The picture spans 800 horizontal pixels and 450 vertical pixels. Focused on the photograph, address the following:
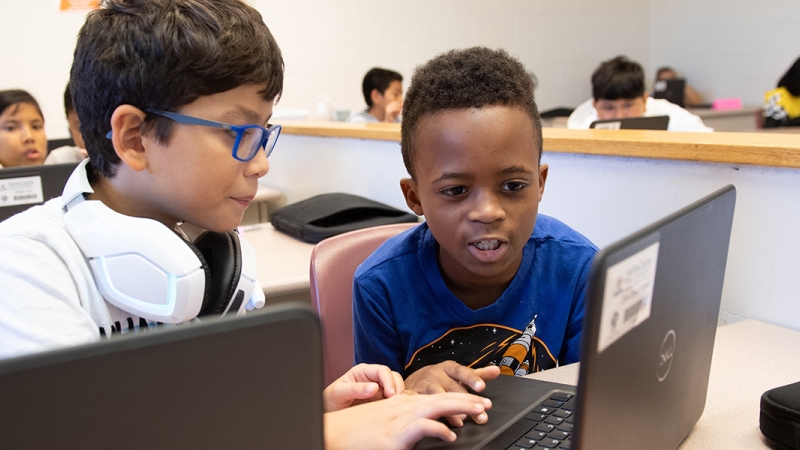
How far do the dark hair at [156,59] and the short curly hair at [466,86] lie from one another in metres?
0.28

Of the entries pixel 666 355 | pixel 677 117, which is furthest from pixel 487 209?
pixel 677 117

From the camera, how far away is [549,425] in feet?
2.26

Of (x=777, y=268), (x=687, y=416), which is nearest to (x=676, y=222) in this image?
(x=687, y=416)

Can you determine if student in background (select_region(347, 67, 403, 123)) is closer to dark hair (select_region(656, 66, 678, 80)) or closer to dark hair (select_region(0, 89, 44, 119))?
dark hair (select_region(0, 89, 44, 119))

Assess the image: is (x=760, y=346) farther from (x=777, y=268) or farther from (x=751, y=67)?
(x=751, y=67)

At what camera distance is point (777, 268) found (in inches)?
42.2

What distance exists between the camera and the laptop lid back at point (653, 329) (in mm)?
419

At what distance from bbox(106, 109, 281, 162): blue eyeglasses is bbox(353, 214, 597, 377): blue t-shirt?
307mm

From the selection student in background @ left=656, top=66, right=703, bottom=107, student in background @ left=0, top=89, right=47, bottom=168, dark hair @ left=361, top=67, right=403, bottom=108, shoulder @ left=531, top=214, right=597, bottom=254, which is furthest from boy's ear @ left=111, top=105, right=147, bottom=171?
student in background @ left=656, top=66, right=703, bottom=107

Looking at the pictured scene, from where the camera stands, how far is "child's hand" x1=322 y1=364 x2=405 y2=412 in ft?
2.51

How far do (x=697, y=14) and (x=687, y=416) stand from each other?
592 centimetres

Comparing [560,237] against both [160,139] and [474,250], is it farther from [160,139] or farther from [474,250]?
[160,139]

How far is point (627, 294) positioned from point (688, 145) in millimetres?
846

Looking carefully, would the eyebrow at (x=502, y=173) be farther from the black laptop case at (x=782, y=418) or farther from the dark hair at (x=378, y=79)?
the dark hair at (x=378, y=79)
